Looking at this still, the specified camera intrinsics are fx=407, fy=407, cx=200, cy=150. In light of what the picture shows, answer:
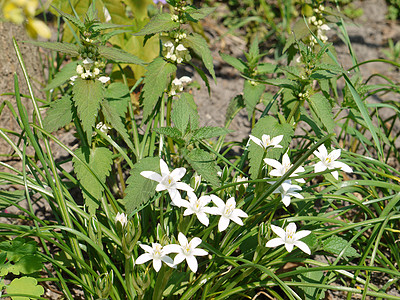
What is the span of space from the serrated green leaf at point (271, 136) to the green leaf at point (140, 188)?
0.38m

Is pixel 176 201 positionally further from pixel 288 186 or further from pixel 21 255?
pixel 21 255

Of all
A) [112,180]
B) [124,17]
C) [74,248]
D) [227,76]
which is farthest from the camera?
[227,76]

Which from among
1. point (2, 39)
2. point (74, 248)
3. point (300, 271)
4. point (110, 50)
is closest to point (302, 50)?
point (110, 50)

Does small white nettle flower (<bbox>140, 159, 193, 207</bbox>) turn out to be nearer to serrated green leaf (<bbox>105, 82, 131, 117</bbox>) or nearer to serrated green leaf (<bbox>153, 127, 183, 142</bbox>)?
serrated green leaf (<bbox>153, 127, 183, 142</bbox>)

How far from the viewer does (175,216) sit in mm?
1817

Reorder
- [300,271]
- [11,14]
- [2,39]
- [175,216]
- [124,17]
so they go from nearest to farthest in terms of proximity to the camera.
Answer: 1. [11,14]
2. [300,271]
3. [175,216]
4. [2,39]
5. [124,17]

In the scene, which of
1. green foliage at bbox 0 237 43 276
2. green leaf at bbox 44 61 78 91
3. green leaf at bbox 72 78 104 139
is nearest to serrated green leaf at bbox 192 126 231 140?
green leaf at bbox 72 78 104 139

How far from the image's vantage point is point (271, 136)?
1.67 metres

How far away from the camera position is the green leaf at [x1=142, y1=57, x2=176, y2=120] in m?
1.71

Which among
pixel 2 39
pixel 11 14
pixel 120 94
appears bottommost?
pixel 120 94

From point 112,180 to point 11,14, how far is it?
1.35 metres

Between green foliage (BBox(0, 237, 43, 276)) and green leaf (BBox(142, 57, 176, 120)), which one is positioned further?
green leaf (BBox(142, 57, 176, 120))

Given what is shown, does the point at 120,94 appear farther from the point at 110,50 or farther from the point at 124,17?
the point at 124,17

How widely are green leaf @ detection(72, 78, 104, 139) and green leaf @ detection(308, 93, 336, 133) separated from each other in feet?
2.89
